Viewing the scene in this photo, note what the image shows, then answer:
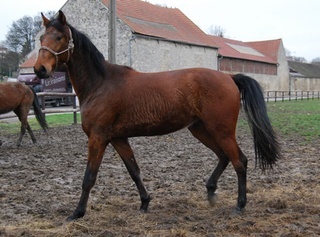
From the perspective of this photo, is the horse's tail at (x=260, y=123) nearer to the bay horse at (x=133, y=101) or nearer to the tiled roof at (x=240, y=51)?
the bay horse at (x=133, y=101)

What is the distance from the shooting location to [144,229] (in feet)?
12.7

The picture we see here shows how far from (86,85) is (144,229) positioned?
1726mm

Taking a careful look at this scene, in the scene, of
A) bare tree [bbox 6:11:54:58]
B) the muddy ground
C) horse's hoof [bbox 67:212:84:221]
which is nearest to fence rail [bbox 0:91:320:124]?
the muddy ground

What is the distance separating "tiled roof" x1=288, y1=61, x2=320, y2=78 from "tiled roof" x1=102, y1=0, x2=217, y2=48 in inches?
1153

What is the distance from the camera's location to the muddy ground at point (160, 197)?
12.6 ft

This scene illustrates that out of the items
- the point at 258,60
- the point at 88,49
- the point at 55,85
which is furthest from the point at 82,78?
the point at 258,60

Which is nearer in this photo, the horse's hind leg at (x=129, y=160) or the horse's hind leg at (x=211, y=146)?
the horse's hind leg at (x=129, y=160)

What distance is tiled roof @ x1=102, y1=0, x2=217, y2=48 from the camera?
32844 millimetres

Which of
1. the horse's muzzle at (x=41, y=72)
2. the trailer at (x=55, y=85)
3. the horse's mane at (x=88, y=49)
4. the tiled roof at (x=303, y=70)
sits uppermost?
the tiled roof at (x=303, y=70)

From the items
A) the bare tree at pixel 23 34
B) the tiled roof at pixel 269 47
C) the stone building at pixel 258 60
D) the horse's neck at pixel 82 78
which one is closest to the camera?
the horse's neck at pixel 82 78

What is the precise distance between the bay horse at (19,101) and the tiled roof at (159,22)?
20.4 m

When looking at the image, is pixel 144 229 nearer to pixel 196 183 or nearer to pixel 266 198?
pixel 266 198

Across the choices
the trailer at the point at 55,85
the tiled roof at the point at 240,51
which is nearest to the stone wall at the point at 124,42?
the trailer at the point at 55,85

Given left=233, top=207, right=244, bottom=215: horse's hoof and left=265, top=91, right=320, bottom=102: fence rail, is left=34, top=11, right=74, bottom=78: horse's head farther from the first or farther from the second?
left=265, top=91, right=320, bottom=102: fence rail
